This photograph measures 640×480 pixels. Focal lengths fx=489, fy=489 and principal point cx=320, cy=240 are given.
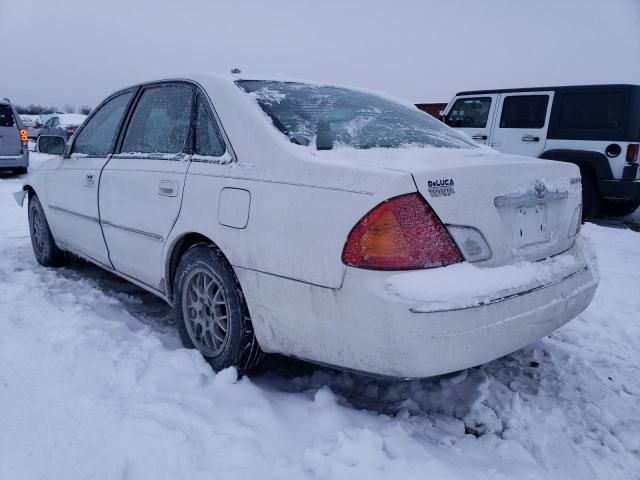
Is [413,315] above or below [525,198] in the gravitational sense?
below

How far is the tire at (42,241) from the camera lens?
14.1 ft

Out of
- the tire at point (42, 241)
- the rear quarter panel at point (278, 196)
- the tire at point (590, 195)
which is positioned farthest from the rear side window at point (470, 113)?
the rear quarter panel at point (278, 196)

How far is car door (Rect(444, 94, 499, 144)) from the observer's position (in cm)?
832

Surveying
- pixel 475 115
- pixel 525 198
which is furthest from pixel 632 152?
pixel 525 198

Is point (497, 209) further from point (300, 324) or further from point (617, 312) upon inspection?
point (617, 312)

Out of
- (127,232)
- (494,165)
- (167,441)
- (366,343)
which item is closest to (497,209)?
(494,165)

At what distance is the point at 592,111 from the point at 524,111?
103 cm

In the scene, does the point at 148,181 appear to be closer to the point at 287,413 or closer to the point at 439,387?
the point at 287,413

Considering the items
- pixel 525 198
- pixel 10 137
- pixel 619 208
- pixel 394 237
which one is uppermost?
pixel 525 198

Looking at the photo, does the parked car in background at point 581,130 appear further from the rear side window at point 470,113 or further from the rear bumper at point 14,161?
the rear bumper at point 14,161

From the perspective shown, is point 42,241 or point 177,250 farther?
point 42,241

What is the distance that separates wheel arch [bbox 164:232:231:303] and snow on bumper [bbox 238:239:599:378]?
1.59 feet

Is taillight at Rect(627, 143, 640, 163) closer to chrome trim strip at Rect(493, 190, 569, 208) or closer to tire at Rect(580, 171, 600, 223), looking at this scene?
tire at Rect(580, 171, 600, 223)

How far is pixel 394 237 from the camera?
70.1 inches
